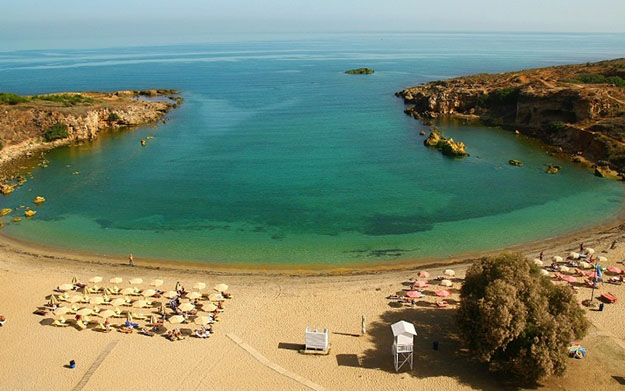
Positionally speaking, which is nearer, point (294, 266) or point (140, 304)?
point (140, 304)

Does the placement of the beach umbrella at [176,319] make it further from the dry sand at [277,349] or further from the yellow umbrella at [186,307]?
the dry sand at [277,349]

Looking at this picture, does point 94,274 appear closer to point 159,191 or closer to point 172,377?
point 172,377

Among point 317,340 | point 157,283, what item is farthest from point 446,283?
point 157,283

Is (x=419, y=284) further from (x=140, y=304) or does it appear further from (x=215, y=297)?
(x=140, y=304)

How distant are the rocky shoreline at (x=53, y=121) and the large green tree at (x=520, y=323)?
56231 mm

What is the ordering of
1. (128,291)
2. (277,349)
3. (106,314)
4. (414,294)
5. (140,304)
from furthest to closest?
(128,291) → (414,294) → (140,304) → (106,314) → (277,349)

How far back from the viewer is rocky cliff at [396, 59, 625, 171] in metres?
66.7

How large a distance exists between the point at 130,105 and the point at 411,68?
129 metres

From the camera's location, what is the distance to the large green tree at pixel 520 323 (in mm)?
21922

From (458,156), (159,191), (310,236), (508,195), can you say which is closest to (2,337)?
(310,236)

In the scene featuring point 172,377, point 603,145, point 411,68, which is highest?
point 411,68

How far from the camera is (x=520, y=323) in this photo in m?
22.1

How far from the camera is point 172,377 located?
78.4 feet

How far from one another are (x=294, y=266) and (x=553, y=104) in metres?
63.0
